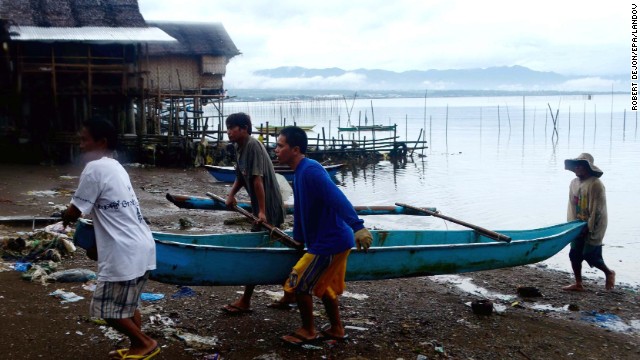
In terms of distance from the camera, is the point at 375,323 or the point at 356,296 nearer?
the point at 375,323

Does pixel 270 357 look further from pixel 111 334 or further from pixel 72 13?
pixel 72 13

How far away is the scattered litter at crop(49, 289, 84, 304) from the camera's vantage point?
524cm

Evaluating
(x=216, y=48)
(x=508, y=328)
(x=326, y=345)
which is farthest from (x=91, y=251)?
(x=216, y=48)

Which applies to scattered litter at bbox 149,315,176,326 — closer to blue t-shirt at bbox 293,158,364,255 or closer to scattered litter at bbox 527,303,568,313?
blue t-shirt at bbox 293,158,364,255

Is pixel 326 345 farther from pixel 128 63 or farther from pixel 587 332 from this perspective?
pixel 128 63

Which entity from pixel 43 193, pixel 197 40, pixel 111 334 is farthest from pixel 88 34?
pixel 111 334

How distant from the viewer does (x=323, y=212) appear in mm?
4230

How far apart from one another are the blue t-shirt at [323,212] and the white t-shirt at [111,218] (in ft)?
3.91

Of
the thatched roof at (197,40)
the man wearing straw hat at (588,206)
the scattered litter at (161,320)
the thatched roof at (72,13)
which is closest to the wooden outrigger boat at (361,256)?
the man wearing straw hat at (588,206)

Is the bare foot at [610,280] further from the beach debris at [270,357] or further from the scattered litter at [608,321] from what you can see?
the beach debris at [270,357]

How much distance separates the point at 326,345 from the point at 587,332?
254 centimetres

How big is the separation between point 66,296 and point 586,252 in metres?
5.12

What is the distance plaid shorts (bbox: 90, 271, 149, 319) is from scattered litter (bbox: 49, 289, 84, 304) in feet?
6.25

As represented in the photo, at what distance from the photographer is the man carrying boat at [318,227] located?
13.7ft
